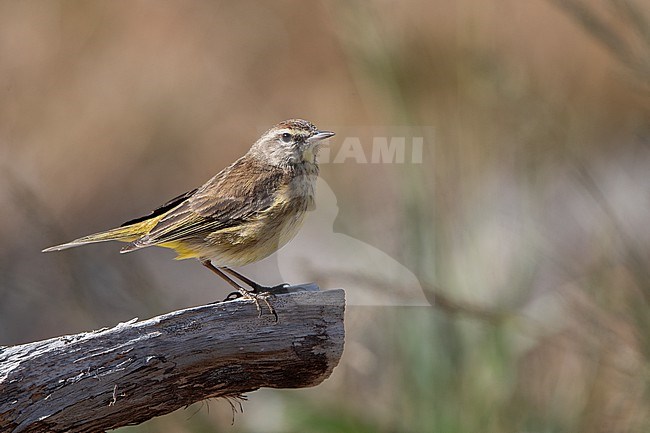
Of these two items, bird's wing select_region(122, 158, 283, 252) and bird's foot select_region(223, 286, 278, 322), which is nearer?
bird's foot select_region(223, 286, 278, 322)

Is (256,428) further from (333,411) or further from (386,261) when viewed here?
(386,261)

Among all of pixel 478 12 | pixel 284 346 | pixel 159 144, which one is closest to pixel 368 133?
pixel 478 12

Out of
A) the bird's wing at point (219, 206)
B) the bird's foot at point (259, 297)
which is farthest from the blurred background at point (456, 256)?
the bird's wing at point (219, 206)

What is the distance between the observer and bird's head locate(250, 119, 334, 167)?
3561mm

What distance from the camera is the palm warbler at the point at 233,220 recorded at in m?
3.33

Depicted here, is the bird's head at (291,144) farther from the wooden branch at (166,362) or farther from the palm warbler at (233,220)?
the wooden branch at (166,362)

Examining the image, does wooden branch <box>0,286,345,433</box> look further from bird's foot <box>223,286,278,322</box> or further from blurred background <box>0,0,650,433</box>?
blurred background <box>0,0,650,433</box>

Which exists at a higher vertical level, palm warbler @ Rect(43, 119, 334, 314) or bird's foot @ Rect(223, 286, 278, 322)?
palm warbler @ Rect(43, 119, 334, 314)

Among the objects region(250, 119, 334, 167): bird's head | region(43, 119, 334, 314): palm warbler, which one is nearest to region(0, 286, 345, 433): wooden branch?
region(43, 119, 334, 314): palm warbler

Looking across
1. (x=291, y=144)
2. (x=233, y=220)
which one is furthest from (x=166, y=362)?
(x=291, y=144)

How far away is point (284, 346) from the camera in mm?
2855

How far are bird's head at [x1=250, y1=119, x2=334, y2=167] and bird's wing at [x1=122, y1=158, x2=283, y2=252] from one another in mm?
77

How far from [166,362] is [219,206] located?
0.85 metres

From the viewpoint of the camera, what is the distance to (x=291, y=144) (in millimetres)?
3570
